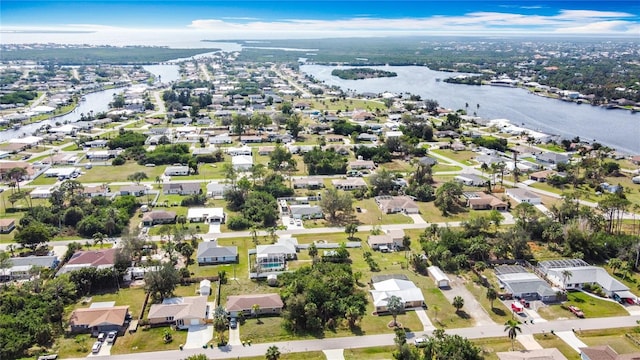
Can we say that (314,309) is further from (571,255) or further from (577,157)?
(577,157)

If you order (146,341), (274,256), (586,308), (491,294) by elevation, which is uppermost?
(274,256)

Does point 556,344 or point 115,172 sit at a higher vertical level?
point 115,172

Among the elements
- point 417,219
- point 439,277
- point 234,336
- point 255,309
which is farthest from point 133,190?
point 439,277

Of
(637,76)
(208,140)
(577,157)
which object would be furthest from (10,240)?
(637,76)

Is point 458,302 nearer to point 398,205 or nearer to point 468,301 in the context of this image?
point 468,301

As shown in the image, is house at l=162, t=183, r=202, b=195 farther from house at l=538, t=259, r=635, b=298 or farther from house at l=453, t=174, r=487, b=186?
house at l=538, t=259, r=635, b=298

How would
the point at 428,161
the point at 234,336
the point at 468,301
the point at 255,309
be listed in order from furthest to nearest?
the point at 428,161 → the point at 468,301 → the point at 255,309 → the point at 234,336
